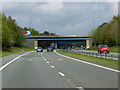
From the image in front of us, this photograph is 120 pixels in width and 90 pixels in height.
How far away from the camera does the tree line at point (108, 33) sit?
242 ft

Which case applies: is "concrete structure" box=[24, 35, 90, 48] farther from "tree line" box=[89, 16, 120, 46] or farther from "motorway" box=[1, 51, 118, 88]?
"motorway" box=[1, 51, 118, 88]

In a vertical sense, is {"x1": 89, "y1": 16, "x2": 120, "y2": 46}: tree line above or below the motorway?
above

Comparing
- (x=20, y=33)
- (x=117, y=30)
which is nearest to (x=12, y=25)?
(x=20, y=33)

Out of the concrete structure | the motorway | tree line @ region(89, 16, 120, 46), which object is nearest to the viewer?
the motorway

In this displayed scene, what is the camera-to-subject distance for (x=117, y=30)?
235 ft

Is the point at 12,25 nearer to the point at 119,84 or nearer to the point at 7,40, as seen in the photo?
the point at 7,40

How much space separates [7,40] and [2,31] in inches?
189

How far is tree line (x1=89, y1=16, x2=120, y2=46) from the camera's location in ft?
242

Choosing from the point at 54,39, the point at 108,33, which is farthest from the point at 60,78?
the point at 54,39

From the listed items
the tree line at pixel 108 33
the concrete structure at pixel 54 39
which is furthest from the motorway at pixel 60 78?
the concrete structure at pixel 54 39

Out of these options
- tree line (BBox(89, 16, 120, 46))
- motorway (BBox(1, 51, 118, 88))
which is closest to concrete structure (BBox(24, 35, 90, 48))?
tree line (BBox(89, 16, 120, 46))

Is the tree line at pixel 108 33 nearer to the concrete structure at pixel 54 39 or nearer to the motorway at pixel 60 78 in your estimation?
the concrete structure at pixel 54 39

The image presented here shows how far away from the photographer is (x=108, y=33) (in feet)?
289

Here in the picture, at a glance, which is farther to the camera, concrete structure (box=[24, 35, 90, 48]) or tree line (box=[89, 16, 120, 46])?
concrete structure (box=[24, 35, 90, 48])
